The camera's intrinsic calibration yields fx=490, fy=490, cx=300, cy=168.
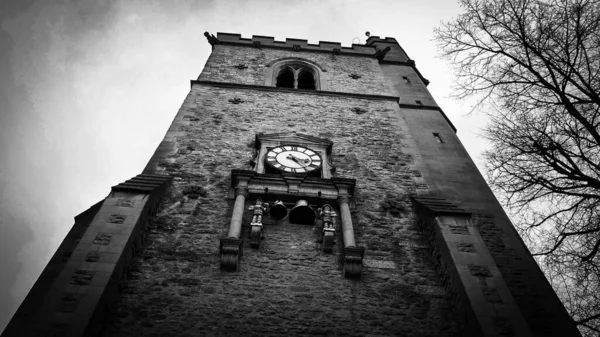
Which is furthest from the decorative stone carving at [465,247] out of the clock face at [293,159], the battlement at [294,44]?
the battlement at [294,44]

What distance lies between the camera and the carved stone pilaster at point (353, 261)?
8219mm

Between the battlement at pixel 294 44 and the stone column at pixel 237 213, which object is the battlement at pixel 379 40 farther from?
the stone column at pixel 237 213

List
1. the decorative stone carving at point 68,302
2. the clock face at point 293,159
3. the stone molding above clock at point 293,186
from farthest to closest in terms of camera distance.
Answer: the clock face at point 293,159 → the stone molding above clock at point 293,186 → the decorative stone carving at point 68,302

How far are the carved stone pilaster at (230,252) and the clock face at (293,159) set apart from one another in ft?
9.68

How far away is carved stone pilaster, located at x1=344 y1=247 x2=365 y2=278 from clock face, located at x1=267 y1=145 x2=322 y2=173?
303cm

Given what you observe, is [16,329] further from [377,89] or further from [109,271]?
[377,89]

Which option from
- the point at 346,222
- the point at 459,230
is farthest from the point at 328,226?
the point at 459,230

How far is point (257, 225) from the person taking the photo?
29.1 ft

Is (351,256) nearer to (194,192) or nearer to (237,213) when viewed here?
(237,213)

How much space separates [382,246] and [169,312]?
157 inches

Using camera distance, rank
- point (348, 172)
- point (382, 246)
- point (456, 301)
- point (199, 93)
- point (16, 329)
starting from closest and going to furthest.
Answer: point (16, 329) → point (456, 301) → point (382, 246) → point (348, 172) → point (199, 93)

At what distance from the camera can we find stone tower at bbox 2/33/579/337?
7.06 m

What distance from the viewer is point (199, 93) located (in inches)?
592

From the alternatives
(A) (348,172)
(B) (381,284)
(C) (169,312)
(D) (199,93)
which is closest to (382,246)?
(B) (381,284)
